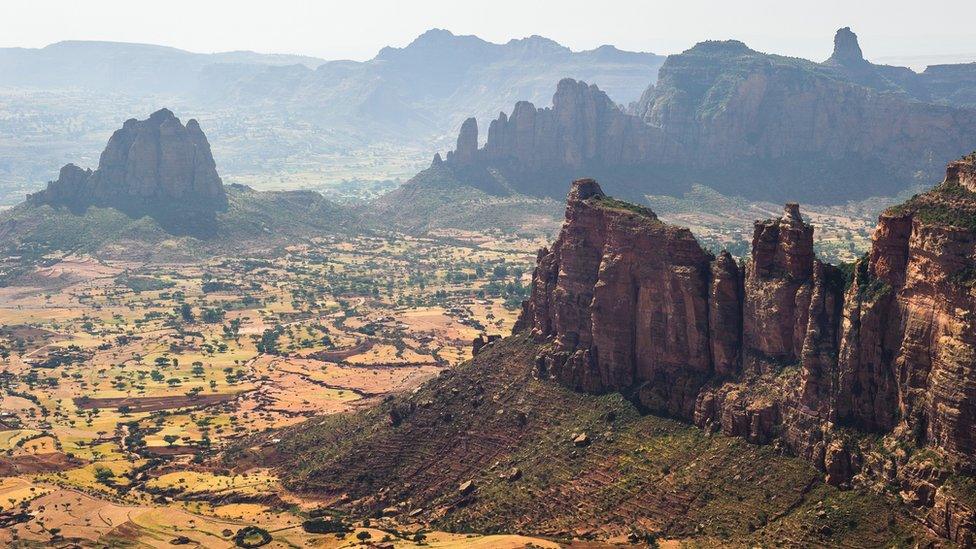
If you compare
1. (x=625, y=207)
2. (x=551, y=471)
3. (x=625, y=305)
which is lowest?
(x=551, y=471)

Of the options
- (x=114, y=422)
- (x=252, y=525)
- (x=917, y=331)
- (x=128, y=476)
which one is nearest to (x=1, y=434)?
(x=114, y=422)

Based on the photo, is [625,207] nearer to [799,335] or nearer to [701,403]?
[701,403]

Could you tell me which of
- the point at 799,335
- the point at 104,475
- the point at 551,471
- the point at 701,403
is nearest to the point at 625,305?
the point at 701,403

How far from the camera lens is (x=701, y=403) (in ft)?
351

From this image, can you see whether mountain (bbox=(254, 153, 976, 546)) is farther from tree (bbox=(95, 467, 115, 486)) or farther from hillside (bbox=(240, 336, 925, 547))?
tree (bbox=(95, 467, 115, 486))

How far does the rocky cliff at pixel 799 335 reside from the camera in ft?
277

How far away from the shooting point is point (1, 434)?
15475 centimetres

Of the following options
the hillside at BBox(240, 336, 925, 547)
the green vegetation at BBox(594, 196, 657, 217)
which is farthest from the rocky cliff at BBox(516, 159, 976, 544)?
the hillside at BBox(240, 336, 925, 547)

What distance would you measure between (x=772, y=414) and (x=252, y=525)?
49.8m

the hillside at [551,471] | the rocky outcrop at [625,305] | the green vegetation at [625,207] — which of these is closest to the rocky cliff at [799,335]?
the rocky outcrop at [625,305]

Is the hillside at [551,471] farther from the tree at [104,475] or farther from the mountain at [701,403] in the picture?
the tree at [104,475]

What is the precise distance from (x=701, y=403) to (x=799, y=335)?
1214cm

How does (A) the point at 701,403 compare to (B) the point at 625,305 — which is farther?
(B) the point at 625,305

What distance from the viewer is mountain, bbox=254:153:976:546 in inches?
3406
